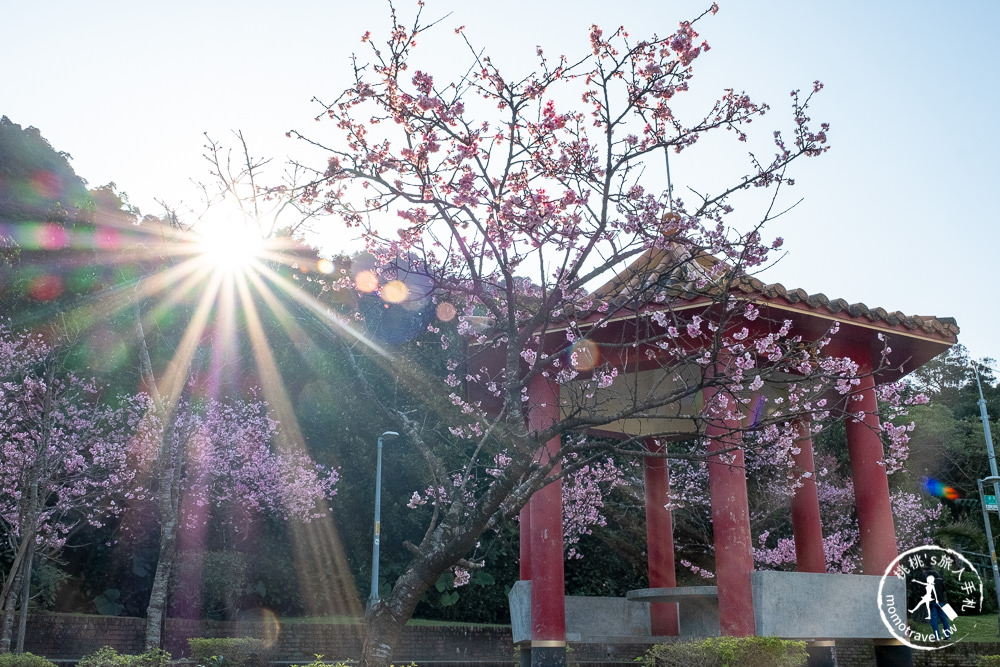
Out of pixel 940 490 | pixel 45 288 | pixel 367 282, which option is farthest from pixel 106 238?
pixel 940 490

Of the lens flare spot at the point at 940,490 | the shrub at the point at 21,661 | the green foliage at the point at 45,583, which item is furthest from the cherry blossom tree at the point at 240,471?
the lens flare spot at the point at 940,490

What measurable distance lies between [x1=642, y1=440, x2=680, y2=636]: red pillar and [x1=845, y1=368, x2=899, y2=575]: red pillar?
3.47 m

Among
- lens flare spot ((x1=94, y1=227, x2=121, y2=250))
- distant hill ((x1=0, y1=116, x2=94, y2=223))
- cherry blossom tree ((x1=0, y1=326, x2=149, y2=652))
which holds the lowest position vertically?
cherry blossom tree ((x1=0, y1=326, x2=149, y2=652))

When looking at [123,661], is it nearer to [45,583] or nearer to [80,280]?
[45,583]

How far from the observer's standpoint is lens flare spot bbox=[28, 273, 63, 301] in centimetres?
2036

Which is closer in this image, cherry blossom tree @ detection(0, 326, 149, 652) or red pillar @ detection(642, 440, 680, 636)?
red pillar @ detection(642, 440, 680, 636)

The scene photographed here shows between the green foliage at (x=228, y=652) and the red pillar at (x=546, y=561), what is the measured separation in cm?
632

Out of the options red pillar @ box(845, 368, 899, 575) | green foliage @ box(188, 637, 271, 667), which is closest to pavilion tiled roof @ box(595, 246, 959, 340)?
red pillar @ box(845, 368, 899, 575)

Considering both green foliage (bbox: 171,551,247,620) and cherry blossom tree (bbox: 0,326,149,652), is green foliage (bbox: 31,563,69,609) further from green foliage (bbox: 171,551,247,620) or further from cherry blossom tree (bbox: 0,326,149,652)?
green foliage (bbox: 171,551,247,620)

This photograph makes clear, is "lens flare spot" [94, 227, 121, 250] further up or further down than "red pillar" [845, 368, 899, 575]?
further up

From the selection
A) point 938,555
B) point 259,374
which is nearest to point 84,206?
point 259,374

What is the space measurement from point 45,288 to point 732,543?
18498 mm

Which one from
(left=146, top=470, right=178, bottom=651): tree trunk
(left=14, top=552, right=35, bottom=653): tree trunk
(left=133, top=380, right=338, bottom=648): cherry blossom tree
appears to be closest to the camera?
(left=146, top=470, right=178, bottom=651): tree trunk

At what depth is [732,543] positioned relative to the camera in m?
9.87
